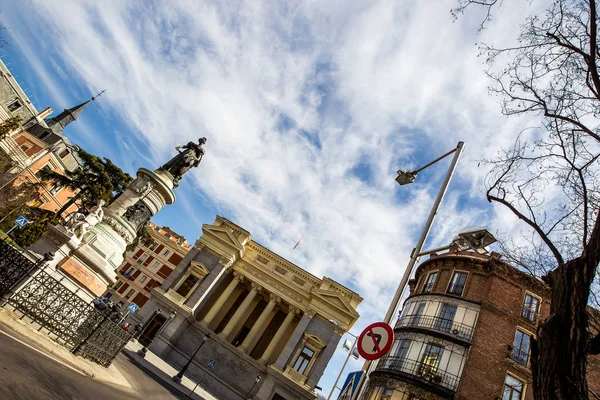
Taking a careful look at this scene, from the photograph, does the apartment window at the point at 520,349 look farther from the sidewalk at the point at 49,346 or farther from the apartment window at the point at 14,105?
the apartment window at the point at 14,105

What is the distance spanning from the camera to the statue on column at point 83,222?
9.17 meters

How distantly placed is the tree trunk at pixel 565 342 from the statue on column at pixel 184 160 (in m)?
12.3

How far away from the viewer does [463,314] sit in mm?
22969

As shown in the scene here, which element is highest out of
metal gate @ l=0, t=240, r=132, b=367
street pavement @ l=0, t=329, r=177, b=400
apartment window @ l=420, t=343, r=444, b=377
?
apartment window @ l=420, t=343, r=444, b=377

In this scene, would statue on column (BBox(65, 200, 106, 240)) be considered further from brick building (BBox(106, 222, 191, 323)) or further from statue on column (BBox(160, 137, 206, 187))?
brick building (BBox(106, 222, 191, 323))

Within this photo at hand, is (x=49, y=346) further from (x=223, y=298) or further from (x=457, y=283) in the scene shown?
(x=223, y=298)

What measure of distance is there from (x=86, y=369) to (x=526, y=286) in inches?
1078

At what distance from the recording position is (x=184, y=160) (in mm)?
13352

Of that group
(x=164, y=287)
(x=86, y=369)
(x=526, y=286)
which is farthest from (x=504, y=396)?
(x=164, y=287)

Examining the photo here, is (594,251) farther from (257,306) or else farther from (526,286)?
(257,306)

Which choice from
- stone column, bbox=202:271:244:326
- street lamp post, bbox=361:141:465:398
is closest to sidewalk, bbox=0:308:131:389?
street lamp post, bbox=361:141:465:398

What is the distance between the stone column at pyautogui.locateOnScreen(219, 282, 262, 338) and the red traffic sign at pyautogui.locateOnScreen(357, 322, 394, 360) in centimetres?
3060

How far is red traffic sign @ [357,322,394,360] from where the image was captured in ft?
15.3

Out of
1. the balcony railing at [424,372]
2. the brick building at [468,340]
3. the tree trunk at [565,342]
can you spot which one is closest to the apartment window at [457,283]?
the brick building at [468,340]
